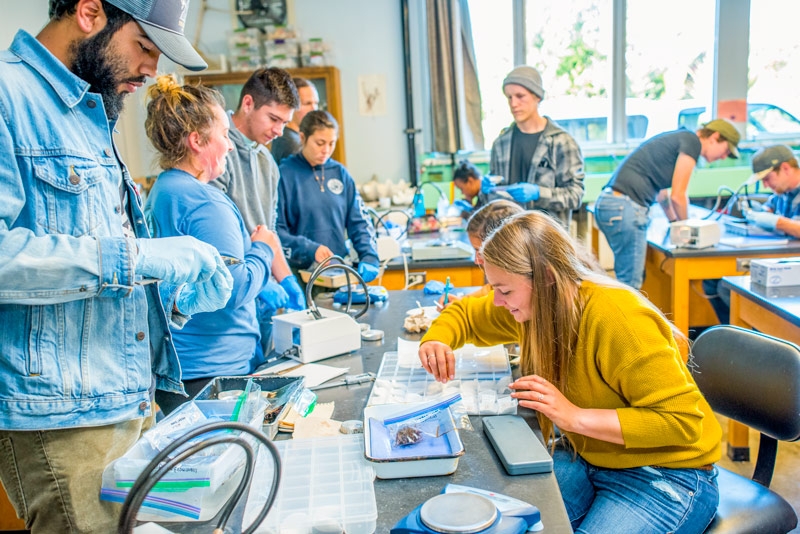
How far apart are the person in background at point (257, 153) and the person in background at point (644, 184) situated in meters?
2.03

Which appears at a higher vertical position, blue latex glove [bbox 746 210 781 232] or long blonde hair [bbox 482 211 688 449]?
long blonde hair [bbox 482 211 688 449]

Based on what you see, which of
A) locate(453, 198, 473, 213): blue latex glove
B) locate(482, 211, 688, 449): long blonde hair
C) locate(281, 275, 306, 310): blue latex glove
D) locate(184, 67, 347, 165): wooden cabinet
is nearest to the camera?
locate(482, 211, 688, 449): long blonde hair

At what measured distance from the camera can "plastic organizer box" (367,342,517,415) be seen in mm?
1377

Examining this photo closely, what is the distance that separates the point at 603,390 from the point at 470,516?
56 centimetres

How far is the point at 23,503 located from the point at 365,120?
4.98 metres

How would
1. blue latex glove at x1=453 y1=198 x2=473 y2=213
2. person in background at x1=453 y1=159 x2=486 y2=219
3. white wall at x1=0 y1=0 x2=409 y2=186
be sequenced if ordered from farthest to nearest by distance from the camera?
white wall at x1=0 y1=0 x2=409 y2=186 < blue latex glove at x1=453 y1=198 x2=473 y2=213 < person in background at x1=453 y1=159 x2=486 y2=219

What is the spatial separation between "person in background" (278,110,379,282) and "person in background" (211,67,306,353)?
1.59ft

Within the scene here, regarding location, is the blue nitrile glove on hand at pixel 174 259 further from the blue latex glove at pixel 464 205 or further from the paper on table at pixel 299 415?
the blue latex glove at pixel 464 205

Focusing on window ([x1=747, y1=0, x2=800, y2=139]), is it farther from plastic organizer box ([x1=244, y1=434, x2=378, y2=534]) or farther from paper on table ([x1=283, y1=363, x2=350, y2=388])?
plastic organizer box ([x1=244, y1=434, x2=378, y2=534])

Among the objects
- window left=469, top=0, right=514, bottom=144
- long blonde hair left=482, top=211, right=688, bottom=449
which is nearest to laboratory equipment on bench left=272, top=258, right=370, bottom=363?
long blonde hair left=482, top=211, right=688, bottom=449

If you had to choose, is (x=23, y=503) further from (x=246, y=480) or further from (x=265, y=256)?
(x=265, y=256)

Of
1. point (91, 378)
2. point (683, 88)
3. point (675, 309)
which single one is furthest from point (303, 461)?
point (683, 88)

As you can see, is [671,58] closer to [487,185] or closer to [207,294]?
[487,185]

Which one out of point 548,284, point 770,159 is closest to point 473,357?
point 548,284
